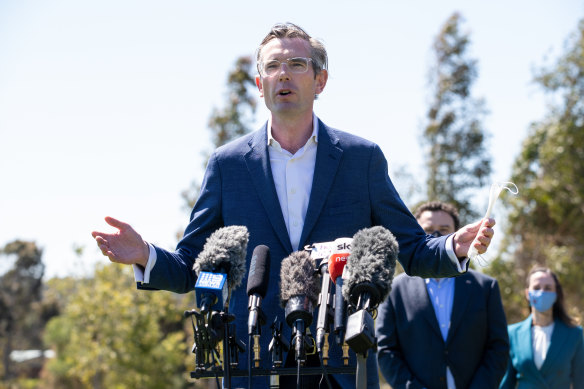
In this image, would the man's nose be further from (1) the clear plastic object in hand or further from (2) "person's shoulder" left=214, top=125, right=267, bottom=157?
(1) the clear plastic object in hand

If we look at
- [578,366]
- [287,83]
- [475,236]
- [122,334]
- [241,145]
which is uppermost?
[287,83]

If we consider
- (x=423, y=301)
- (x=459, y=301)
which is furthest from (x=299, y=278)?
(x=459, y=301)

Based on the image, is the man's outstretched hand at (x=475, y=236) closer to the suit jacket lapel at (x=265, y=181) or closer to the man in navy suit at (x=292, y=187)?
the man in navy suit at (x=292, y=187)

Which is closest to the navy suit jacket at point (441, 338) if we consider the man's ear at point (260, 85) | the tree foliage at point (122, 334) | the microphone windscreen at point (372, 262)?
the man's ear at point (260, 85)

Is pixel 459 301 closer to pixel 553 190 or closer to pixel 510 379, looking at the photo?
pixel 510 379

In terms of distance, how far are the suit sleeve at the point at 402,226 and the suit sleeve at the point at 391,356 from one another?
2575mm

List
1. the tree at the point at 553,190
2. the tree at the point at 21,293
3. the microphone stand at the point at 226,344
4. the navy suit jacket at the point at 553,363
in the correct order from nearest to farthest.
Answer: the microphone stand at the point at 226,344 → the navy suit jacket at the point at 553,363 → the tree at the point at 553,190 → the tree at the point at 21,293

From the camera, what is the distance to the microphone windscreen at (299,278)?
306 cm

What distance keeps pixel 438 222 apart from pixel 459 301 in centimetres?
76

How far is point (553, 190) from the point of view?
2086 cm

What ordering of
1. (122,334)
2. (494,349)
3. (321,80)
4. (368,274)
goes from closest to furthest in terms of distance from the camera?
(368,274)
(321,80)
(494,349)
(122,334)

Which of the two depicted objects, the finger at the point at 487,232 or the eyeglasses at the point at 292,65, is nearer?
the finger at the point at 487,232

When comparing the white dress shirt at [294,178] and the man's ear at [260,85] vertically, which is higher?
the man's ear at [260,85]

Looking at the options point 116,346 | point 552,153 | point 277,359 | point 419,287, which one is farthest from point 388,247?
point 116,346
